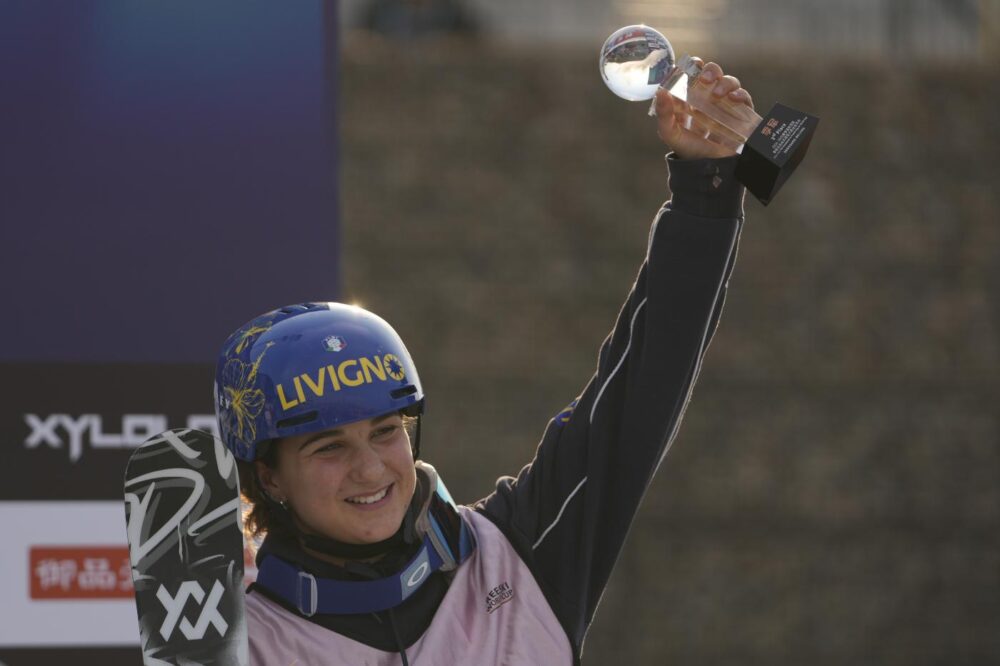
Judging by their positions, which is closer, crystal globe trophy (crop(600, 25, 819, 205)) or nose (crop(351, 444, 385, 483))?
crystal globe trophy (crop(600, 25, 819, 205))

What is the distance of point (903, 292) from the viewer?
9.69 metres

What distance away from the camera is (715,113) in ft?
9.64

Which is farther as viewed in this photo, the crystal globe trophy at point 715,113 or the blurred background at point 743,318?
the blurred background at point 743,318

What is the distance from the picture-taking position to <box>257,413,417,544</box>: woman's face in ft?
9.75

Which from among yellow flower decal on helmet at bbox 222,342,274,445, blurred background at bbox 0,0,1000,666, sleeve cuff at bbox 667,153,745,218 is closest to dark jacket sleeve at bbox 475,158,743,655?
sleeve cuff at bbox 667,153,745,218

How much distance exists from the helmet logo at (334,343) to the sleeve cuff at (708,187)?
2.16ft

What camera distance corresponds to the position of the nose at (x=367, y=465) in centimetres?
296

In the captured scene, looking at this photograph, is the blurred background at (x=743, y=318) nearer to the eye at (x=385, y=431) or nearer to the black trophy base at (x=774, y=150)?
the eye at (x=385, y=431)

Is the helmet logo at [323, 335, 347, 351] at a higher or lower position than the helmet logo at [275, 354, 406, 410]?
higher

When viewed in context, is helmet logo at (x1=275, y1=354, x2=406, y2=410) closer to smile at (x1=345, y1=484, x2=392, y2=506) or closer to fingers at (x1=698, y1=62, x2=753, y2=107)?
smile at (x1=345, y1=484, x2=392, y2=506)

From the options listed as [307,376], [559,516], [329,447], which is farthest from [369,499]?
[559,516]

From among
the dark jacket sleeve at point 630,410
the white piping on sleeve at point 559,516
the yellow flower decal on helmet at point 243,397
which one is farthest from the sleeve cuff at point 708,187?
the yellow flower decal on helmet at point 243,397

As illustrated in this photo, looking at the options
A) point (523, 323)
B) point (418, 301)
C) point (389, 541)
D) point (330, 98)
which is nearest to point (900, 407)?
point (523, 323)

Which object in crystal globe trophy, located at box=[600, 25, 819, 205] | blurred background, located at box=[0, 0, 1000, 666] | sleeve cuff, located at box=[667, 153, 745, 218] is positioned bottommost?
blurred background, located at box=[0, 0, 1000, 666]
